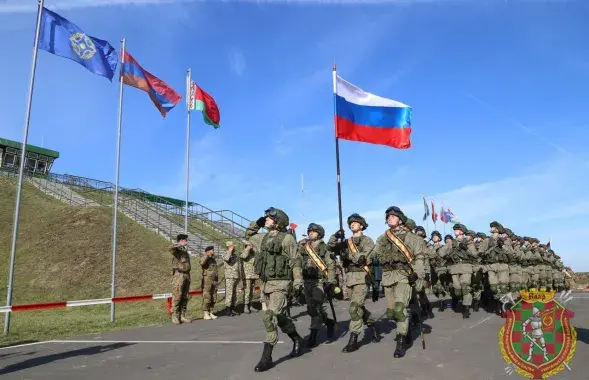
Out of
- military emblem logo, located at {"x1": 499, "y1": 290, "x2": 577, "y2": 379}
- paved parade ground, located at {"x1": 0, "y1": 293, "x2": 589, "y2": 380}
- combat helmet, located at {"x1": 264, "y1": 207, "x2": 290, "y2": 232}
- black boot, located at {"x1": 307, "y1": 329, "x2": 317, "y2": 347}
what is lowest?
paved parade ground, located at {"x1": 0, "y1": 293, "x2": 589, "y2": 380}

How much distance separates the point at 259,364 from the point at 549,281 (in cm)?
1808

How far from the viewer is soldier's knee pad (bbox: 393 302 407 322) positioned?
6875 millimetres

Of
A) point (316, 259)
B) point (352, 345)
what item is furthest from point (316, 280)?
point (352, 345)

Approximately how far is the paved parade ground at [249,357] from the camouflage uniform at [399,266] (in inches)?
21.7

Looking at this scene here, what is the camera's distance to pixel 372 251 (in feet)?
26.4

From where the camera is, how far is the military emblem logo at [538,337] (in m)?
5.29

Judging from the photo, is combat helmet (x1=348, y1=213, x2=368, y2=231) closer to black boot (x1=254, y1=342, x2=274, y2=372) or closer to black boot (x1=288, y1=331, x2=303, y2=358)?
black boot (x1=288, y1=331, x2=303, y2=358)

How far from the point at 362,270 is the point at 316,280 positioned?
150 cm

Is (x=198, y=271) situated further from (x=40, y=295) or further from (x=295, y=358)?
(x=295, y=358)

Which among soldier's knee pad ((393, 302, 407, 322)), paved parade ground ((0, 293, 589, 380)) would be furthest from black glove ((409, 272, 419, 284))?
paved parade ground ((0, 293, 589, 380))

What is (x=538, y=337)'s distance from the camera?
5.43 metres

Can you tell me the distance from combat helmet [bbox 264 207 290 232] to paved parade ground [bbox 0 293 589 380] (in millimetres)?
2053

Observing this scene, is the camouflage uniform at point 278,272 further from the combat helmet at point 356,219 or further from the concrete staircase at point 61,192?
the concrete staircase at point 61,192

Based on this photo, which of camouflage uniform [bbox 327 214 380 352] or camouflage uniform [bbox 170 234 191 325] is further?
camouflage uniform [bbox 170 234 191 325]
